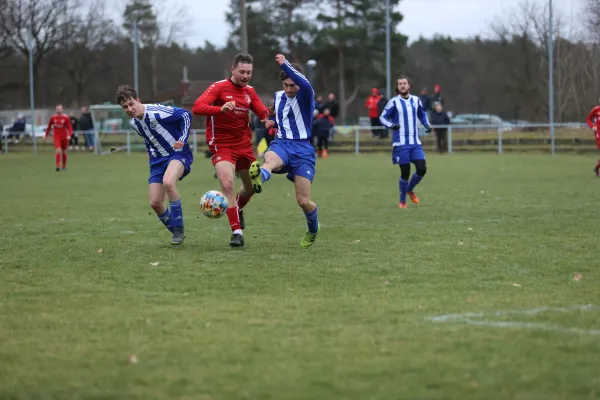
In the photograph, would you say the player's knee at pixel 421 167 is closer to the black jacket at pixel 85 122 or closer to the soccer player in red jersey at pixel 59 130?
the soccer player in red jersey at pixel 59 130

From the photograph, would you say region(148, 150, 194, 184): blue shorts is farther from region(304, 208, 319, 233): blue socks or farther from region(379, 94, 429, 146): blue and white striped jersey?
region(379, 94, 429, 146): blue and white striped jersey

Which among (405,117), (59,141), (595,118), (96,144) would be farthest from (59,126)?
(405,117)

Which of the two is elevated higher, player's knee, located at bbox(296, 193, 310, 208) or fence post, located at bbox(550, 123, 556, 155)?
fence post, located at bbox(550, 123, 556, 155)

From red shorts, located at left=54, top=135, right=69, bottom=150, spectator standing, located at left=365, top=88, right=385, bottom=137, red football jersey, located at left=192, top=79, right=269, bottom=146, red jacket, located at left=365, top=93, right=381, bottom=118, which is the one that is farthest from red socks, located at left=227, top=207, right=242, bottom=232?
red jacket, located at left=365, top=93, right=381, bottom=118

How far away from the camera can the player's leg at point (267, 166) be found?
838 cm

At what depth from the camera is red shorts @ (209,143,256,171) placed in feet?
30.8

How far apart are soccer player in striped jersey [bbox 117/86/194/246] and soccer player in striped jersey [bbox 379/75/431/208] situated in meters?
5.01

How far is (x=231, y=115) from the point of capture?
9.42 meters

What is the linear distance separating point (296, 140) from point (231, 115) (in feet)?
2.52

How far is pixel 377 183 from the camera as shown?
19297 mm

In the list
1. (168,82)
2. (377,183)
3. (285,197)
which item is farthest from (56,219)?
(168,82)

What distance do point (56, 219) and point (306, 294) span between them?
6753 millimetres

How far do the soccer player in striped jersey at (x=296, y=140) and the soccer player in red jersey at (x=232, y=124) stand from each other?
38 centimetres

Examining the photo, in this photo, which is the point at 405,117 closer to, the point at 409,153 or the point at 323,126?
the point at 409,153
